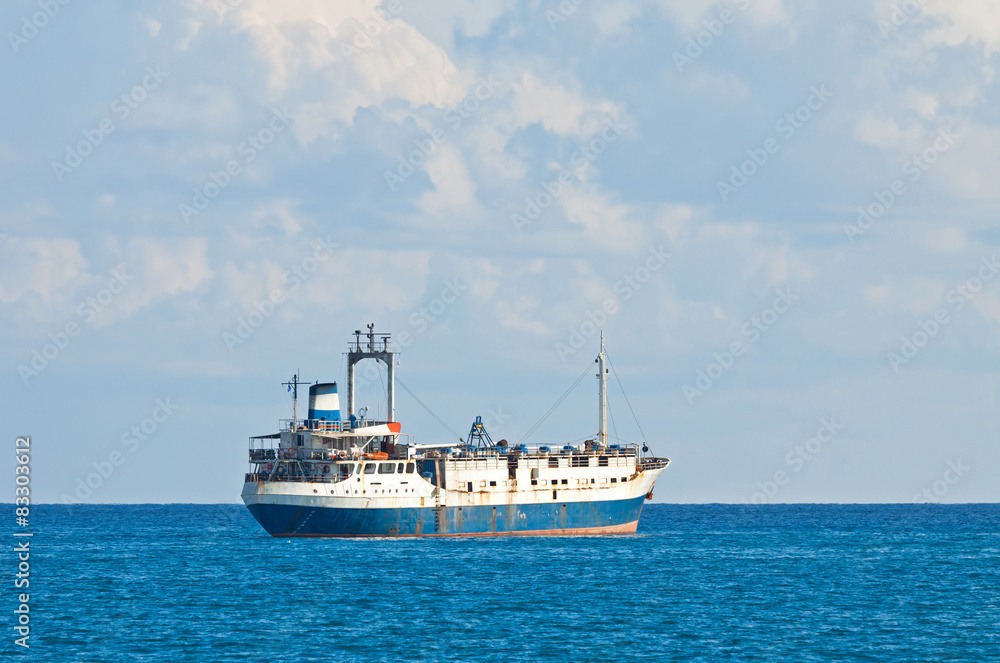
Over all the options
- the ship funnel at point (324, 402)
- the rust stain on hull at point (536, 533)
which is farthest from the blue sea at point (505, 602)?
the ship funnel at point (324, 402)

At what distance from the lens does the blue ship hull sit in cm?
9462

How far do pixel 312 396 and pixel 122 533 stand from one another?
46.2 m

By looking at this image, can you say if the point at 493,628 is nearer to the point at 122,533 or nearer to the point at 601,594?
the point at 601,594

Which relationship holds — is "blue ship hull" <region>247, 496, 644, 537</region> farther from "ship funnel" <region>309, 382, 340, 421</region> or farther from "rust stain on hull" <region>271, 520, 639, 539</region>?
"ship funnel" <region>309, 382, 340, 421</region>

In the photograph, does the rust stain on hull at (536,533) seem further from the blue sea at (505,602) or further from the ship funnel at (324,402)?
the ship funnel at (324,402)

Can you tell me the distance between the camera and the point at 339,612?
63.2m

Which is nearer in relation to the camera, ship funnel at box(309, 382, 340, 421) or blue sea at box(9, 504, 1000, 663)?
blue sea at box(9, 504, 1000, 663)

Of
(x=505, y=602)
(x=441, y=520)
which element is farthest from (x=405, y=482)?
(x=505, y=602)

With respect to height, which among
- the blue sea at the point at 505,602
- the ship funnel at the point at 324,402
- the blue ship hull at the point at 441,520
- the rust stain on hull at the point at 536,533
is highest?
the ship funnel at the point at 324,402

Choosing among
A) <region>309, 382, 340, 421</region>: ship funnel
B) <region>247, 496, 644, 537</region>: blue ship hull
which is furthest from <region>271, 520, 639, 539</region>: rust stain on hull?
<region>309, 382, 340, 421</region>: ship funnel

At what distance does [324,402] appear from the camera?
9962 cm

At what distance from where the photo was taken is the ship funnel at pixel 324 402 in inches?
3898

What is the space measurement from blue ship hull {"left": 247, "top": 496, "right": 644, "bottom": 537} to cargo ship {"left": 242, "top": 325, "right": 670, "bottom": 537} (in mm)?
73

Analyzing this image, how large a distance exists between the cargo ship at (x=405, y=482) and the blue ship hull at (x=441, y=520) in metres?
0.07
